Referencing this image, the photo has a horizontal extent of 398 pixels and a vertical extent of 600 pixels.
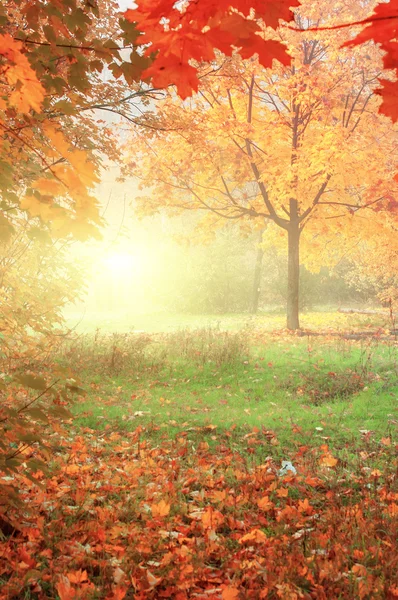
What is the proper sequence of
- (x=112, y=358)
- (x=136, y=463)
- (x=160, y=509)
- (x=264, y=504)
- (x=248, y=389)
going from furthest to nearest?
(x=112, y=358) → (x=248, y=389) → (x=136, y=463) → (x=264, y=504) → (x=160, y=509)

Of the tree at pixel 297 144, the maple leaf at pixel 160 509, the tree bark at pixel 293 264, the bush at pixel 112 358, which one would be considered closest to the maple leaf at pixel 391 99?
the maple leaf at pixel 160 509

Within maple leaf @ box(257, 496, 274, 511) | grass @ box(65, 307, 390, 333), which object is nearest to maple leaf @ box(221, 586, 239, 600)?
maple leaf @ box(257, 496, 274, 511)

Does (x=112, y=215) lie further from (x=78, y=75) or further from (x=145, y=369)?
(x=78, y=75)

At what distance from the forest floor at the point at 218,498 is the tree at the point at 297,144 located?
5.98m

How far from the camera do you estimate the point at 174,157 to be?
12.6 meters

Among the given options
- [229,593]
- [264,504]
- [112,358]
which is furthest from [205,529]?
[112,358]

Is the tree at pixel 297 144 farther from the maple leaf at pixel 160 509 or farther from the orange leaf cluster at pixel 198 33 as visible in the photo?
the orange leaf cluster at pixel 198 33

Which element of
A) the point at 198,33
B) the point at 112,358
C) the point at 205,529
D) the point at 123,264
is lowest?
the point at 205,529

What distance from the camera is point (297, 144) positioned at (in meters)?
12.6

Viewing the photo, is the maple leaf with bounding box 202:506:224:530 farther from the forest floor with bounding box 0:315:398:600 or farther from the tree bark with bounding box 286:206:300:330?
the tree bark with bounding box 286:206:300:330

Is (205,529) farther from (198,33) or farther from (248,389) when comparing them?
(248,389)

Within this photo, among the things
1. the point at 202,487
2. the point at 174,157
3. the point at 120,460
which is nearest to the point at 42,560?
the point at 202,487

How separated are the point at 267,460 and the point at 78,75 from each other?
3.54m

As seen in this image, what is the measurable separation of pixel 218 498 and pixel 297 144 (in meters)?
10.9
